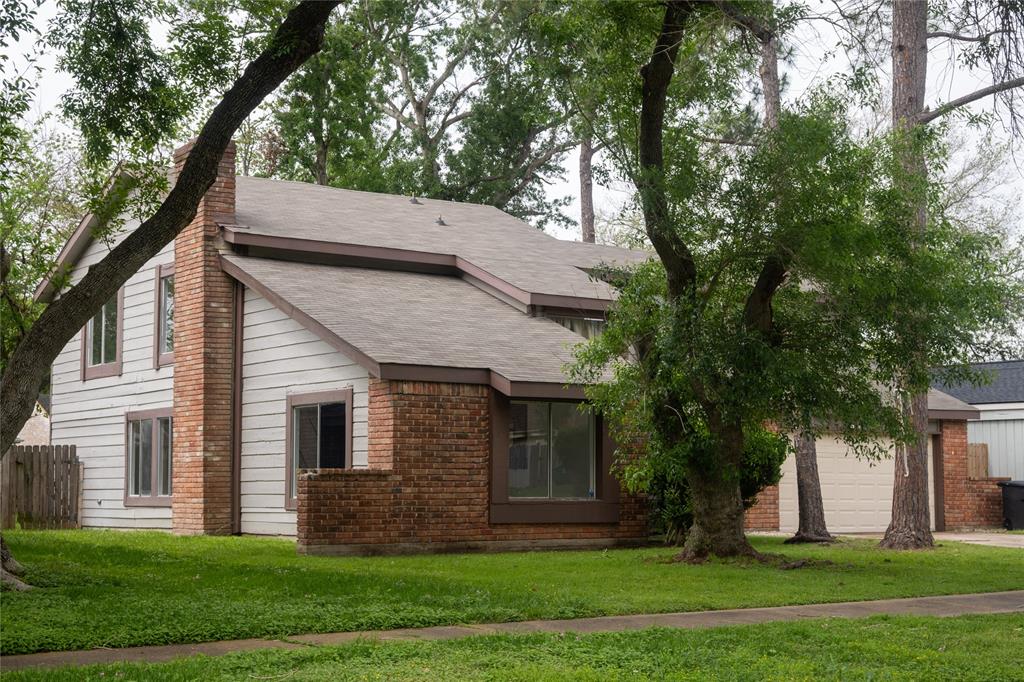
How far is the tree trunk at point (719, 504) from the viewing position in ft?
51.9

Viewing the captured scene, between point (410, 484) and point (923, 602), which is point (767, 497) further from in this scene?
point (923, 602)

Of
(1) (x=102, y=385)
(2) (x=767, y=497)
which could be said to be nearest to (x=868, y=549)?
(2) (x=767, y=497)

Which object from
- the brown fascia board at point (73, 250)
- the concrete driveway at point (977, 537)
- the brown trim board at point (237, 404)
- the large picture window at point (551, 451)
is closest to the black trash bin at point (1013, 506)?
the concrete driveway at point (977, 537)

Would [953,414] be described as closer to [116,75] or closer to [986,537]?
[986,537]

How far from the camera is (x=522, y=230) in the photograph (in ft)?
91.8

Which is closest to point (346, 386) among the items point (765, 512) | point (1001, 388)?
point (765, 512)

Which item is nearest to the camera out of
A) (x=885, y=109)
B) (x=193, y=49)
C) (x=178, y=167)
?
(x=193, y=49)

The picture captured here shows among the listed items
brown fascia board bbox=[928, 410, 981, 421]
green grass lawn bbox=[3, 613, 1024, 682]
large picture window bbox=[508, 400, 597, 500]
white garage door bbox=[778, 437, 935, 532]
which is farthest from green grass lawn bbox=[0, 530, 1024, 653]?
brown fascia board bbox=[928, 410, 981, 421]

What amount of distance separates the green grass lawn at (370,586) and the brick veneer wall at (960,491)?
7.98 metres

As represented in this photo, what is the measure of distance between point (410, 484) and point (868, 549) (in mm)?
7205

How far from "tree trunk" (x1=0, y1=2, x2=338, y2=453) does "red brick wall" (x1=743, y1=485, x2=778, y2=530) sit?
47.4 ft

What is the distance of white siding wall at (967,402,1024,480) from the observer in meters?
32.9

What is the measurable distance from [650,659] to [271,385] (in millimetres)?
13558

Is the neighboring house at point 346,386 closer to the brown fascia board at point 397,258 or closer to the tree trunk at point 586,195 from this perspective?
the brown fascia board at point 397,258
